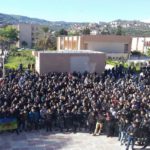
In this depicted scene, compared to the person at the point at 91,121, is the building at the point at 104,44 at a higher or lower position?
higher

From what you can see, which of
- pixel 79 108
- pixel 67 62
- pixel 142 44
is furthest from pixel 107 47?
pixel 79 108

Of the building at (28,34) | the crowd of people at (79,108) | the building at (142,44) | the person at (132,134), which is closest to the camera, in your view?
the person at (132,134)

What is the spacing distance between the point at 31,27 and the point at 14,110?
11167 cm

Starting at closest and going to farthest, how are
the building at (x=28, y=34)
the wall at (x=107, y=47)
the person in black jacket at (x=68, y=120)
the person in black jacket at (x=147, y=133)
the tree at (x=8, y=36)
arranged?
the person in black jacket at (x=147, y=133)
the person in black jacket at (x=68, y=120)
the wall at (x=107, y=47)
the tree at (x=8, y=36)
the building at (x=28, y=34)

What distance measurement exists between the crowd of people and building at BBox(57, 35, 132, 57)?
123ft

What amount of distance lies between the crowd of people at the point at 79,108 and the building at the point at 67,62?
550cm

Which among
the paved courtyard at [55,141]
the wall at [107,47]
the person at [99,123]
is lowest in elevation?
the paved courtyard at [55,141]

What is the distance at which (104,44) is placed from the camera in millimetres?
62906

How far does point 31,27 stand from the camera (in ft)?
420

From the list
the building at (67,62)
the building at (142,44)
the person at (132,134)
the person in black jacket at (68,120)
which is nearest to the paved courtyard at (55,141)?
the person in black jacket at (68,120)

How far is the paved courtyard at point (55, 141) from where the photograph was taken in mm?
17297

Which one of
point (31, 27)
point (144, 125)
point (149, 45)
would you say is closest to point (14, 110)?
point (144, 125)

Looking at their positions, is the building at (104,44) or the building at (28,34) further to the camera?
the building at (28,34)

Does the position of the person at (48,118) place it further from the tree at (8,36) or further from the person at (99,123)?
the tree at (8,36)
